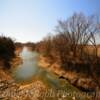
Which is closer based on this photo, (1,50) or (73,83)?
(73,83)

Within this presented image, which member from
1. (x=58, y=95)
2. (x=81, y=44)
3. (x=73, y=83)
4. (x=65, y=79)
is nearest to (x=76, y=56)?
(x=81, y=44)

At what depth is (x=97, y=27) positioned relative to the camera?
37688 mm

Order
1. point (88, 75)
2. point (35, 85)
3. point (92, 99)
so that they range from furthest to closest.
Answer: point (88, 75), point (35, 85), point (92, 99)

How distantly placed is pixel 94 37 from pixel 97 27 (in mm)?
2245

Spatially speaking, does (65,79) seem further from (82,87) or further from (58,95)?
(58,95)

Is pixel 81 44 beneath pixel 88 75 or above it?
above

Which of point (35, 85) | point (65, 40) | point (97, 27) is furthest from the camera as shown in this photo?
point (65, 40)

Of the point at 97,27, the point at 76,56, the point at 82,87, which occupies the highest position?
the point at 97,27

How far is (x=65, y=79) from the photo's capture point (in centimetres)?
2900

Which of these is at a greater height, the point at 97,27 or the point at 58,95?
the point at 97,27

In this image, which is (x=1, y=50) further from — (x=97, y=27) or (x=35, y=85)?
(x=35, y=85)

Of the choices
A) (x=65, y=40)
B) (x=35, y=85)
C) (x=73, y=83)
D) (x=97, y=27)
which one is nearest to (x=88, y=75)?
(x=73, y=83)

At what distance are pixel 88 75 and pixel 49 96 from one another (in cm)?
1160

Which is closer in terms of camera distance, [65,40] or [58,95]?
[58,95]
